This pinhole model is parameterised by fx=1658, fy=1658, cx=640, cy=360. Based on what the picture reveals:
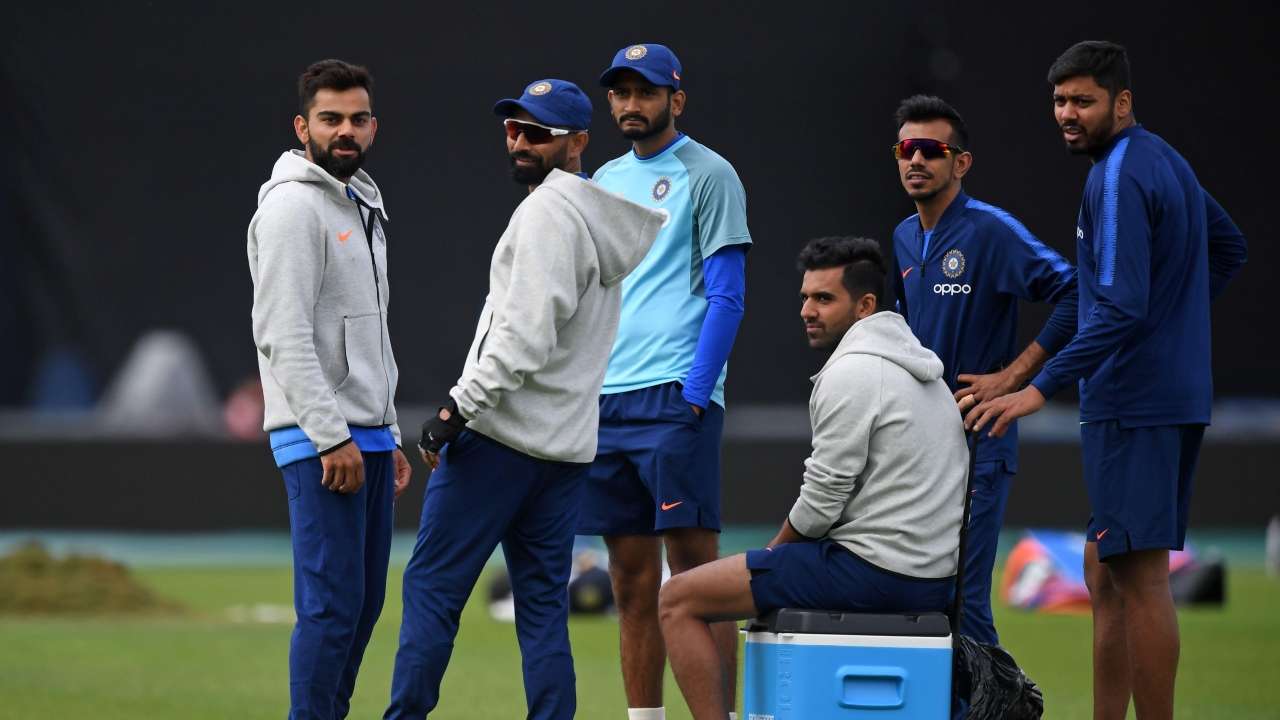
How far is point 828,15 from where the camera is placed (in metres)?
13.9

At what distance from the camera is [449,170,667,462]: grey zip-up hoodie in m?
3.94

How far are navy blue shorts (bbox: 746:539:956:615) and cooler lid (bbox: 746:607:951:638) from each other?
4cm

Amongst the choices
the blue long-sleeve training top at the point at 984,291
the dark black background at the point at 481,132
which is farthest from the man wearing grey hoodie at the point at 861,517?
the dark black background at the point at 481,132

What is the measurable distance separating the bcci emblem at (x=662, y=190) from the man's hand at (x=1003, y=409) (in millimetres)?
1137

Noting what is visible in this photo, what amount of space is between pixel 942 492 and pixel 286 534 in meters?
10.3

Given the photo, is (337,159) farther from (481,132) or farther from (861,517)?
(481,132)

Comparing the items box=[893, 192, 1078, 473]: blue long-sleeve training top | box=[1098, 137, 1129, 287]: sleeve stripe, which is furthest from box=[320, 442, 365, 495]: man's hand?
box=[1098, 137, 1129, 287]: sleeve stripe

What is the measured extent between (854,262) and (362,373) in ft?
4.04

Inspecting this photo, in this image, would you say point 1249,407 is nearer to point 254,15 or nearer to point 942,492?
point 254,15

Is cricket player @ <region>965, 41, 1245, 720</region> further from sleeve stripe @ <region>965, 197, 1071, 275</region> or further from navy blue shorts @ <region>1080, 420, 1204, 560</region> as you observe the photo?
sleeve stripe @ <region>965, 197, 1071, 275</region>

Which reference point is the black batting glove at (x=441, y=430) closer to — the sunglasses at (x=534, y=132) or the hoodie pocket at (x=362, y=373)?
the hoodie pocket at (x=362, y=373)

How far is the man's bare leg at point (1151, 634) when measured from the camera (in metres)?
4.13

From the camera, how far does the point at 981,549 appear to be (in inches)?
175

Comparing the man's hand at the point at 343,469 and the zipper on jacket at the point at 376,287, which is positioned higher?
the zipper on jacket at the point at 376,287
